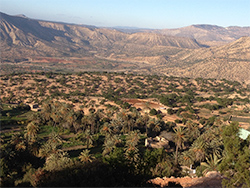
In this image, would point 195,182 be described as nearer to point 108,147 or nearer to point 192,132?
point 108,147

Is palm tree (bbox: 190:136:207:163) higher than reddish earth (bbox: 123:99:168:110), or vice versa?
palm tree (bbox: 190:136:207:163)

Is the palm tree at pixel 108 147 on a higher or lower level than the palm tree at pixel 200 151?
lower

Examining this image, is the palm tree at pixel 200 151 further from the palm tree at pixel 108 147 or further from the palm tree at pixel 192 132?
the palm tree at pixel 192 132

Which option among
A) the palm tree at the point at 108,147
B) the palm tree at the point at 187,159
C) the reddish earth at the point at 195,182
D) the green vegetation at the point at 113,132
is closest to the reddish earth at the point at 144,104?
the green vegetation at the point at 113,132

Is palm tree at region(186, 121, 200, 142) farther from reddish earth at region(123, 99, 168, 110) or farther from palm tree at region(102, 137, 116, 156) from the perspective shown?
reddish earth at region(123, 99, 168, 110)

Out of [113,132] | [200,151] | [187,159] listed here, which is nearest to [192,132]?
[200,151]

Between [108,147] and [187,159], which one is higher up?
[187,159]

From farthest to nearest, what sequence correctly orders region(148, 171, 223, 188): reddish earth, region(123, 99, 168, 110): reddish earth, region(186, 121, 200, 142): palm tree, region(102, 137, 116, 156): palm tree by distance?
region(123, 99, 168, 110): reddish earth
region(186, 121, 200, 142): palm tree
region(102, 137, 116, 156): palm tree
region(148, 171, 223, 188): reddish earth

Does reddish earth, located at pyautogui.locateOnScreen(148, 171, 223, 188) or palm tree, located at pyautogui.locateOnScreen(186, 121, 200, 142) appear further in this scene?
palm tree, located at pyautogui.locateOnScreen(186, 121, 200, 142)

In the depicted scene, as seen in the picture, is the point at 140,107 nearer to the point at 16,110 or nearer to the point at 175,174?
the point at 16,110

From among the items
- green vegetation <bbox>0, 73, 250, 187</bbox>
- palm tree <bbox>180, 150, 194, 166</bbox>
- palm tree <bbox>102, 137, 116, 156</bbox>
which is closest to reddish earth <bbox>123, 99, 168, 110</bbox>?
green vegetation <bbox>0, 73, 250, 187</bbox>

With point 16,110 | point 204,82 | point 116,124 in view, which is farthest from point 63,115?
point 204,82
